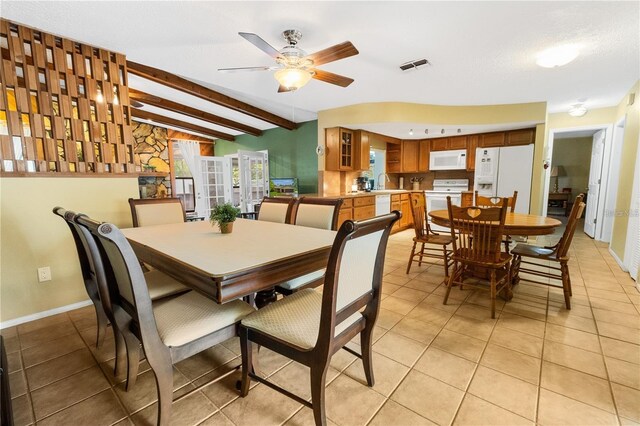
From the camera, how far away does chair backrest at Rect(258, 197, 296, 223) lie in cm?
263

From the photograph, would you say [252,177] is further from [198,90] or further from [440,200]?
[440,200]

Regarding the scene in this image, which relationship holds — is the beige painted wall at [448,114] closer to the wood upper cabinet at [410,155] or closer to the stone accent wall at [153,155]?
the wood upper cabinet at [410,155]

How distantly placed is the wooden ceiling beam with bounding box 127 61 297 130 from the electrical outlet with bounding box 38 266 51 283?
7.47 feet

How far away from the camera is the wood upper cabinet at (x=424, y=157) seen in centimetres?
606

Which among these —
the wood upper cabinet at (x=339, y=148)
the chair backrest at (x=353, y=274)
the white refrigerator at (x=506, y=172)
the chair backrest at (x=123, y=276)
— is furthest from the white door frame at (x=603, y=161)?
the chair backrest at (x=123, y=276)

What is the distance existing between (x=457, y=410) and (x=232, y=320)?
1.20 m

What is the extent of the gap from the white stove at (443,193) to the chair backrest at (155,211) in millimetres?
4609

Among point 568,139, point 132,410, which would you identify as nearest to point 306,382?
point 132,410

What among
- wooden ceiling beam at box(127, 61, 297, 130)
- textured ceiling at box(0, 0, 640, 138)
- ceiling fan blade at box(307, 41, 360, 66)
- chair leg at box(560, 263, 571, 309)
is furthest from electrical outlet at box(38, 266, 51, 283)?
chair leg at box(560, 263, 571, 309)

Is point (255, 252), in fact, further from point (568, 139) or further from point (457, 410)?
point (568, 139)

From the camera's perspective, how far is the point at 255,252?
1.43m

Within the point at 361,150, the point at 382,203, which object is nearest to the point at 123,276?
the point at 361,150

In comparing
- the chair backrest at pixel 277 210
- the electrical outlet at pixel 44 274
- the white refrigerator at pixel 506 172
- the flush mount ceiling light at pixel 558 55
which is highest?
the flush mount ceiling light at pixel 558 55

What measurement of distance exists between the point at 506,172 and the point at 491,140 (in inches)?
31.3
